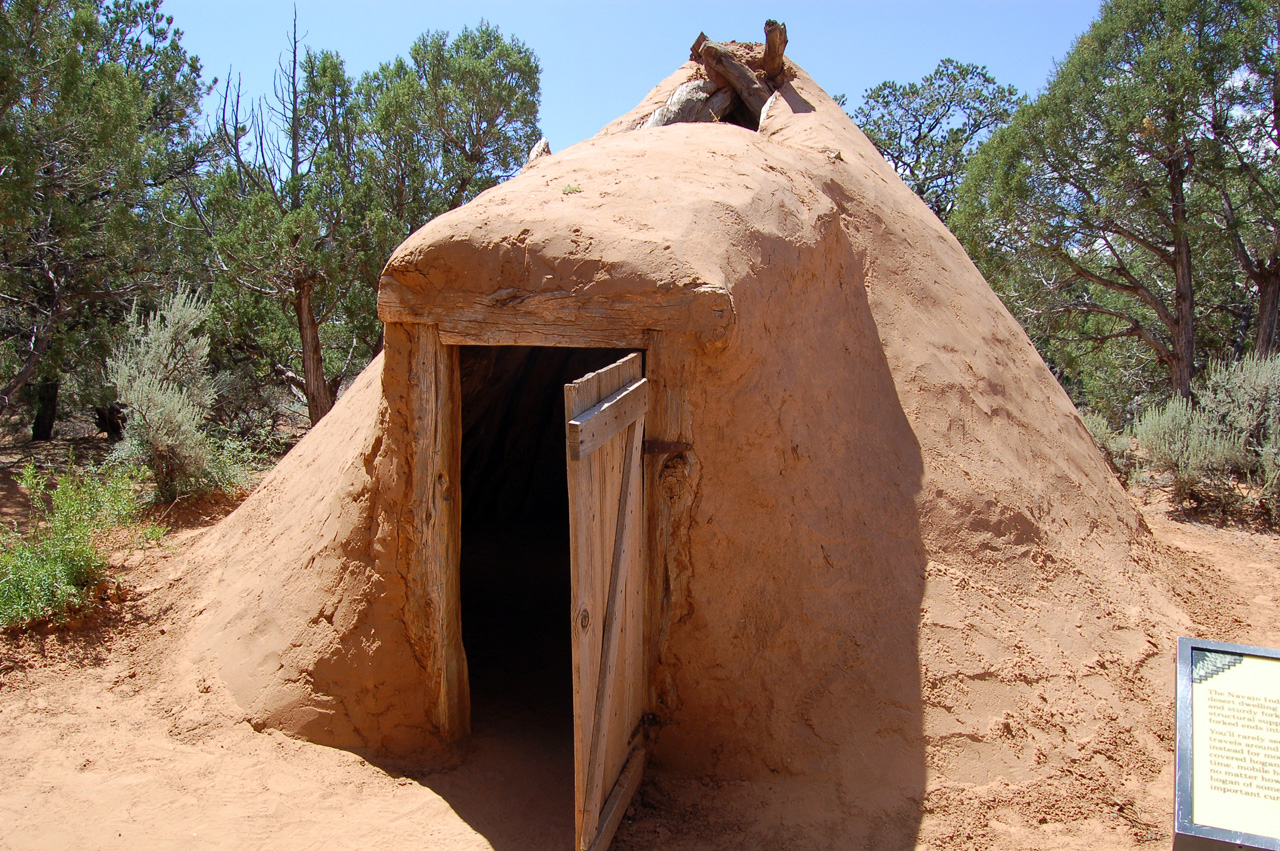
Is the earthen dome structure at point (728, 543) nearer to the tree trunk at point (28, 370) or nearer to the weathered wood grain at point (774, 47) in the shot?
the weathered wood grain at point (774, 47)

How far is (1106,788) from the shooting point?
3551 millimetres

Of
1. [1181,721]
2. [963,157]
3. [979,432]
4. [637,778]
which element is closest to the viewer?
[1181,721]

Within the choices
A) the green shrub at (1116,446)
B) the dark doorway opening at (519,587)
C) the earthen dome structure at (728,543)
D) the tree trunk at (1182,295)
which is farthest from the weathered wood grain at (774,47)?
the tree trunk at (1182,295)

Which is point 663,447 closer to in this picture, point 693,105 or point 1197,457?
point 693,105

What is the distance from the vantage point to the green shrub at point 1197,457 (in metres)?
8.18

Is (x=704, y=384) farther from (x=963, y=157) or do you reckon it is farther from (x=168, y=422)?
(x=963, y=157)

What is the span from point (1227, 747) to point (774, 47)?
17.9 feet

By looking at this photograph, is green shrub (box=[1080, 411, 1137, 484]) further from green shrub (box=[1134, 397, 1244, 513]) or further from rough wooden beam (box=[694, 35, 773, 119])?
rough wooden beam (box=[694, 35, 773, 119])

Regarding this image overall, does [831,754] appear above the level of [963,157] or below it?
below

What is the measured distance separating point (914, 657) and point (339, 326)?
39.1 feet

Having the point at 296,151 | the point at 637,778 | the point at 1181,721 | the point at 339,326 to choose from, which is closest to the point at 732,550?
the point at 637,778

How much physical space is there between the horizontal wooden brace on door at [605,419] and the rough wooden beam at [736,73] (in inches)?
158

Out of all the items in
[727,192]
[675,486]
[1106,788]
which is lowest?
[1106,788]

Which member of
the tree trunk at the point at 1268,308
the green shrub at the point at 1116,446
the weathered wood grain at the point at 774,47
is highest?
the weathered wood grain at the point at 774,47
